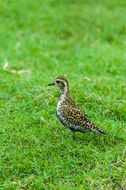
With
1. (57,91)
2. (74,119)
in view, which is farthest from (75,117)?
(57,91)

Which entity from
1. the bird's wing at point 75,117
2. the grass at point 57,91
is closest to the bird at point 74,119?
the bird's wing at point 75,117

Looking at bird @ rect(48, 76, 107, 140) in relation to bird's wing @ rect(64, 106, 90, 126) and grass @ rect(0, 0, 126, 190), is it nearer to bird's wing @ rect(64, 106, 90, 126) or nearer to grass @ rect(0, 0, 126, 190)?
bird's wing @ rect(64, 106, 90, 126)

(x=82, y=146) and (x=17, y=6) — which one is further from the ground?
(x=17, y=6)

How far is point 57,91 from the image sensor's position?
7219mm

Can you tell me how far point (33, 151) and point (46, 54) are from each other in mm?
5130

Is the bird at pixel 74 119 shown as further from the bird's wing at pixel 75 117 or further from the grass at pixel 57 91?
the grass at pixel 57 91

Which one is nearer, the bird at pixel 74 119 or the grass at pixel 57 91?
the grass at pixel 57 91

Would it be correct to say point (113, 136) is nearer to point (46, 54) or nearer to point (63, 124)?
point (63, 124)

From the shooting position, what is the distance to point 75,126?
5.75 meters

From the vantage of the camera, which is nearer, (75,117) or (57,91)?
(75,117)

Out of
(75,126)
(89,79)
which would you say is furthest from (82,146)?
(89,79)

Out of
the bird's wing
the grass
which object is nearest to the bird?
the bird's wing

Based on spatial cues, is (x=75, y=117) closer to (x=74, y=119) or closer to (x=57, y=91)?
(x=74, y=119)

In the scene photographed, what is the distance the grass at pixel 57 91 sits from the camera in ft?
16.9
